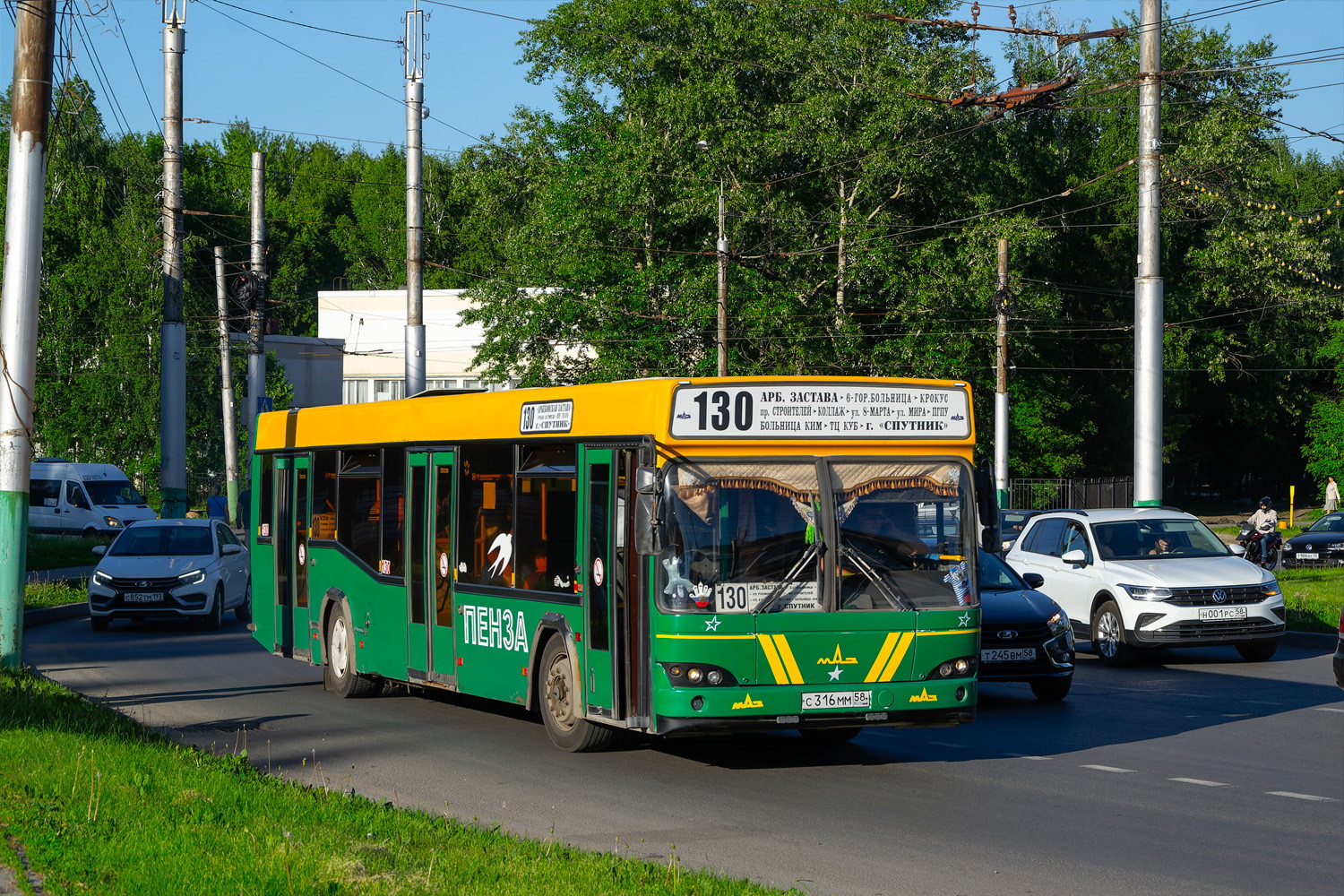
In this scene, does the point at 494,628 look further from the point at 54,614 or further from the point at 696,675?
the point at 54,614

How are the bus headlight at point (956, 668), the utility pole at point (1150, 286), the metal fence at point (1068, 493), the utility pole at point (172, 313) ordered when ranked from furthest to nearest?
1. the metal fence at point (1068, 493)
2. the utility pole at point (172, 313)
3. the utility pole at point (1150, 286)
4. the bus headlight at point (956, 668)

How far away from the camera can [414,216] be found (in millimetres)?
29531

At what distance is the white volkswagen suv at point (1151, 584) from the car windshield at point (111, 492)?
34.1 metres

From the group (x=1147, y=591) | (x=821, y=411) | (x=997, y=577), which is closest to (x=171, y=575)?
(x=997, y=577)

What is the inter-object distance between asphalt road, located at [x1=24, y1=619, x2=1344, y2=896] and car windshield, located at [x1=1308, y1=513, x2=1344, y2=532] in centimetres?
1876

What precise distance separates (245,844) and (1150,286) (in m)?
17.9

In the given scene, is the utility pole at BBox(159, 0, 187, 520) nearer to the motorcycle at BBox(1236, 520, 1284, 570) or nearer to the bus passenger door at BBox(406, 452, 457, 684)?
the bus passenger door at BBox(406, 452, 457, 684)

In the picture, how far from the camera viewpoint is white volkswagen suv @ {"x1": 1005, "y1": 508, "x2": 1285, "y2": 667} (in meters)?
17.3

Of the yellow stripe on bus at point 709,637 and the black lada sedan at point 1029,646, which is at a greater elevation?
the yellow stripe on bus at point 709,637

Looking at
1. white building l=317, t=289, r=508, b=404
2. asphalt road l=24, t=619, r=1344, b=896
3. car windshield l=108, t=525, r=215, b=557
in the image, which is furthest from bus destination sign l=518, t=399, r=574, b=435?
white building l=317, t=289, r=508, b=404

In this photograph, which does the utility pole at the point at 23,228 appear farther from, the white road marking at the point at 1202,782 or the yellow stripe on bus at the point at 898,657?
the white road marking at the point at 1202,782

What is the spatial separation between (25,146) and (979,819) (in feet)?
32.2

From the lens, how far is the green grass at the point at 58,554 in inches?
1367

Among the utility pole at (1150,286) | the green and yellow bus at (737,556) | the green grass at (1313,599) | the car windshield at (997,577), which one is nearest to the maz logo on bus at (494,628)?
the green and yellow bus at (737,556)
